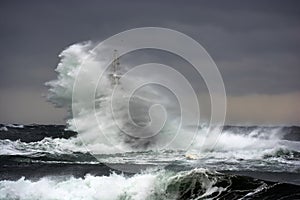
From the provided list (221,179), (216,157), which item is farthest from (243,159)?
(221,179)

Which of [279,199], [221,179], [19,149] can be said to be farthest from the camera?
[19,149]

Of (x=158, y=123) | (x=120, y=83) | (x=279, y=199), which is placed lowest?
(x=279, y=199)

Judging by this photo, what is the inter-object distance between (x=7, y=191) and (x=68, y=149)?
21702 millimetres

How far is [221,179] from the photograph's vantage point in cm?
1770

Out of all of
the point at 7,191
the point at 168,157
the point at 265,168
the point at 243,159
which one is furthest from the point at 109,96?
the point at 7,191

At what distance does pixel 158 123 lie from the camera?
45.8m

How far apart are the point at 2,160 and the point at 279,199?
22.3 metres

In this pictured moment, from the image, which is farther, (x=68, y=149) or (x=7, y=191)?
(x=68, y=149)

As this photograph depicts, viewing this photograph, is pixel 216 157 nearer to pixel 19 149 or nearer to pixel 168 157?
pixel 168 157

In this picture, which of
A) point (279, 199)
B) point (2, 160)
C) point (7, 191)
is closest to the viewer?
point (279, 199)

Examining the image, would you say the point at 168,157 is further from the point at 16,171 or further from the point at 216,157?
the point at 16,171

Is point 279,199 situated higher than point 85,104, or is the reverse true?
point 85,104

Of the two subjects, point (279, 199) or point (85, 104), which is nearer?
point (279, 199)

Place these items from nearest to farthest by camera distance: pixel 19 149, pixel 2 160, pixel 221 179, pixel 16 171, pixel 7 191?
pixel 221 179 → pixel 7 191 → pixel 16 171 → pixel 2 160 → pixel 19 149
